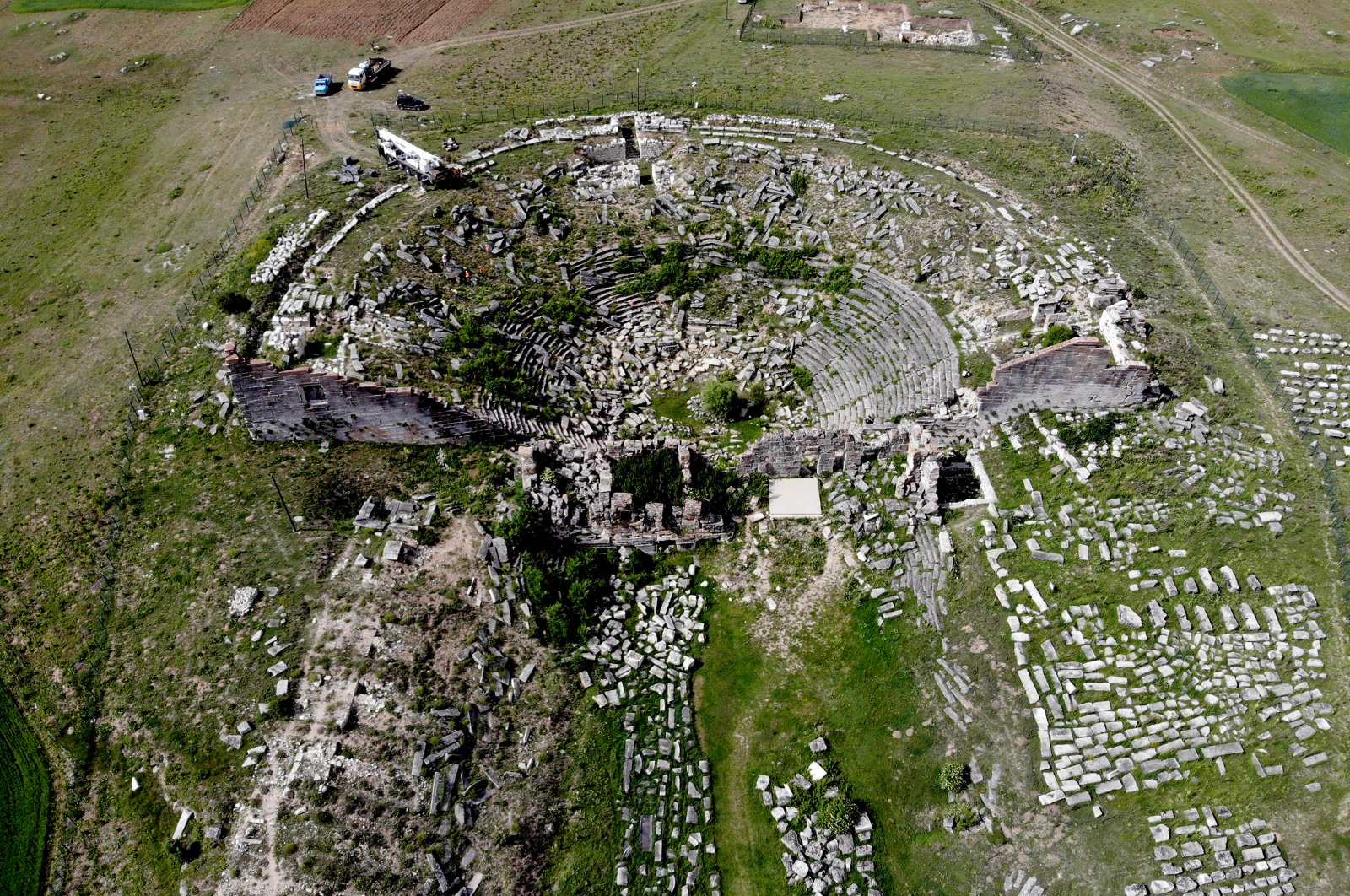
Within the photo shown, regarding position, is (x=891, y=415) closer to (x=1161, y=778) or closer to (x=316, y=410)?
(x=1161, y=778)

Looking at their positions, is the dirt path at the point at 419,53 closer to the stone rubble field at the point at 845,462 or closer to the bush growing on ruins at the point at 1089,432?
the stone rubble field at the point at 845,462

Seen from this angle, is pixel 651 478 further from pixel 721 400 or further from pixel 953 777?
pixel 953 777

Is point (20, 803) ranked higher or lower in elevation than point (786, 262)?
lower

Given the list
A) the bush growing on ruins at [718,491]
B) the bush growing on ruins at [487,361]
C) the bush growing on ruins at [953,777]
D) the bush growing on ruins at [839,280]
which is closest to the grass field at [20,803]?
the bush growing on ruins at [487,361]

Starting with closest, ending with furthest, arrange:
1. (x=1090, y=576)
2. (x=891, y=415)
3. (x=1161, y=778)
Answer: (x=1161, y=778), (x=1090, y=576), (x=891, y=415)

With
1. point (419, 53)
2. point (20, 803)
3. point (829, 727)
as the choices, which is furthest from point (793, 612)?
point (419, 53)

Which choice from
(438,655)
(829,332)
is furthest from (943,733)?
(829,332)
